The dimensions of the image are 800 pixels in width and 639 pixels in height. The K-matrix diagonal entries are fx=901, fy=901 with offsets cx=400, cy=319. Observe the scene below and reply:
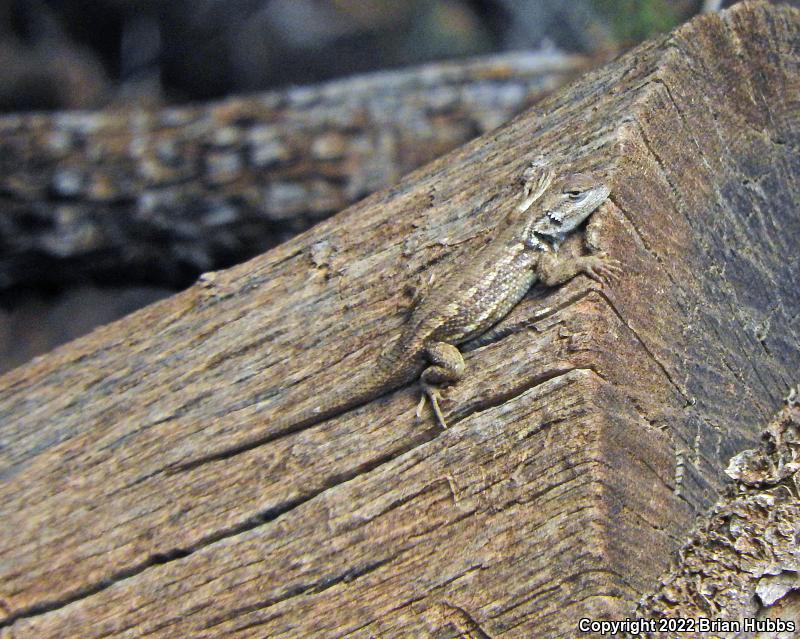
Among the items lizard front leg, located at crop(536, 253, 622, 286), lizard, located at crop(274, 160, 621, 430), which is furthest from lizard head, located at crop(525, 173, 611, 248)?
lizard front leg, located at crop(536, 253, 622, 286)

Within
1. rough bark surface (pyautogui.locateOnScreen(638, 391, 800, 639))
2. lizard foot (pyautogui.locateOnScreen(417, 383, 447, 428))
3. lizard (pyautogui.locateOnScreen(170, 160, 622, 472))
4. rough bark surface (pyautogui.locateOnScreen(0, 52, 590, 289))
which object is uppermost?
rough bark surface (pyautogui.locateOnScreen(0, 52, 590, 289))

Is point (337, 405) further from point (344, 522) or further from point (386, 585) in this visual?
point (386, 585)

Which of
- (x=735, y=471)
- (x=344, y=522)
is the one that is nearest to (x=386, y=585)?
(x=344, y=522)

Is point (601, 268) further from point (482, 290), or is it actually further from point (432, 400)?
point (432, 400)

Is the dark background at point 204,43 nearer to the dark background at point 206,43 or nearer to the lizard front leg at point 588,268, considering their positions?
the dark background at point 206,43

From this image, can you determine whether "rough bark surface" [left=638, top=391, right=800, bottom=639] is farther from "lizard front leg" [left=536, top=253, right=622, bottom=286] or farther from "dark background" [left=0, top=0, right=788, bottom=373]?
"dark background" [left=0, top=0, right=788, bottom=373]
